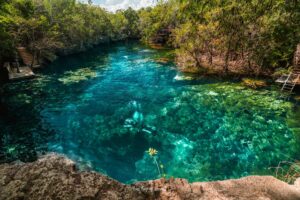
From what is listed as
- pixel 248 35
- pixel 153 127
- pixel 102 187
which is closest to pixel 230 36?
pixel 248 35

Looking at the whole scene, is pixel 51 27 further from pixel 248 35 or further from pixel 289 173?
pixel 289 173

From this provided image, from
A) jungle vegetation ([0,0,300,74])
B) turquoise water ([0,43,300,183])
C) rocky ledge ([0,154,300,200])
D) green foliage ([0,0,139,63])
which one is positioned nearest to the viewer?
rocky ledge ([0,154,300,200])

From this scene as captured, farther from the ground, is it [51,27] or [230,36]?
[51,27]

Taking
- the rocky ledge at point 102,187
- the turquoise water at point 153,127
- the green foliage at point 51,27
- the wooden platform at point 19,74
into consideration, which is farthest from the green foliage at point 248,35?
the wooden platform at point 19,74

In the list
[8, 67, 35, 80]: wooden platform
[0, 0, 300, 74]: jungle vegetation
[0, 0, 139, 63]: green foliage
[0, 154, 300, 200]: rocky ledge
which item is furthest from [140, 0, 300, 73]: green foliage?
[8, 67, 35, 80]: wooden platform

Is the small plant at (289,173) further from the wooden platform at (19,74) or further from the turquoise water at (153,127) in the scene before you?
the wooden platform at (19,74)

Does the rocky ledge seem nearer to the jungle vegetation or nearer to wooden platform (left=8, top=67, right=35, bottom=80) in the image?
the jungle vegetation
